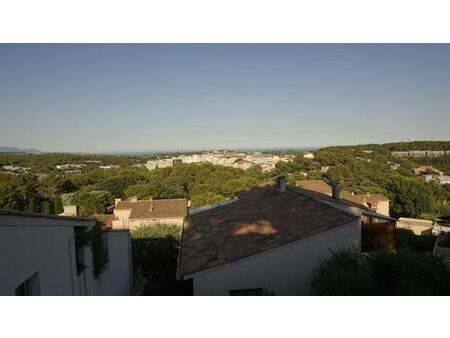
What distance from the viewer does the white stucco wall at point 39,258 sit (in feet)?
13.0

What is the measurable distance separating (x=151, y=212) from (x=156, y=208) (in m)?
0.80

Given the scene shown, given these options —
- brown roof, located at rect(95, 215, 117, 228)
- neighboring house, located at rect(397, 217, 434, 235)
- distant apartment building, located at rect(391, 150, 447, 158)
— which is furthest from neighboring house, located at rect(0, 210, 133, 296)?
distant apartment building, located at rect(391, 150, 447, 158)

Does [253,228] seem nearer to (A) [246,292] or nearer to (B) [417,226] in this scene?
(A) [246,292]

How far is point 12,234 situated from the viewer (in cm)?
408

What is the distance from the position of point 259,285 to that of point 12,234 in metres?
4.23

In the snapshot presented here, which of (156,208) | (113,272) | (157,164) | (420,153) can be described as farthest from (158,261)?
(157,164)

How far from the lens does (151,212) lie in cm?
2405

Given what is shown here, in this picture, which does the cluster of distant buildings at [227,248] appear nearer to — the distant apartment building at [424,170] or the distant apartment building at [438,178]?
the distant apartment building at [438,178]

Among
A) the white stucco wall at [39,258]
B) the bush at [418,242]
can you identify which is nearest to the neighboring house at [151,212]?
the bush at [418,242]

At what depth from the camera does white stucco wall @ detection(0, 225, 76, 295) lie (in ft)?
13.0

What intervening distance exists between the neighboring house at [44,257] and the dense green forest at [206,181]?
11.4 m
